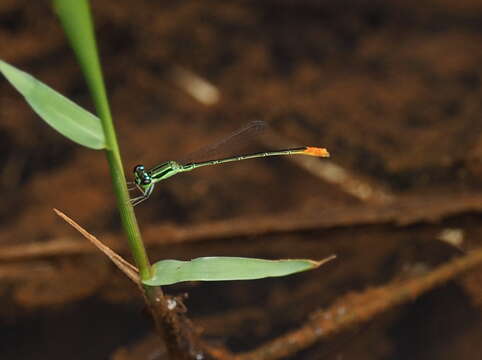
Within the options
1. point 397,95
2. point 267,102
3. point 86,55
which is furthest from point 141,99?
point 86,55

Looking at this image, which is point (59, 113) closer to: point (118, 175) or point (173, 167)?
point (118, 175)

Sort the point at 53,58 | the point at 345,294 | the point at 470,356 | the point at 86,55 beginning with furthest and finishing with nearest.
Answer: the point at 53,58
the point at 345,294
the point at 470,356
the point at 86,55

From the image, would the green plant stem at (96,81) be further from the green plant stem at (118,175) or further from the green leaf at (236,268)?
the green leaf at (236,268)

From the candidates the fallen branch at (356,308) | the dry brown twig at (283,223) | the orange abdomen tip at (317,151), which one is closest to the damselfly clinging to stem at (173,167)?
the orange abdomen tip at (317,151)

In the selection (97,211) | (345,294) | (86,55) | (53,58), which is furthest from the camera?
(53,58)

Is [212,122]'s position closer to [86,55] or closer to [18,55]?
[18,55]

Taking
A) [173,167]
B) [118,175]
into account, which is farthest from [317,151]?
[118,175]
